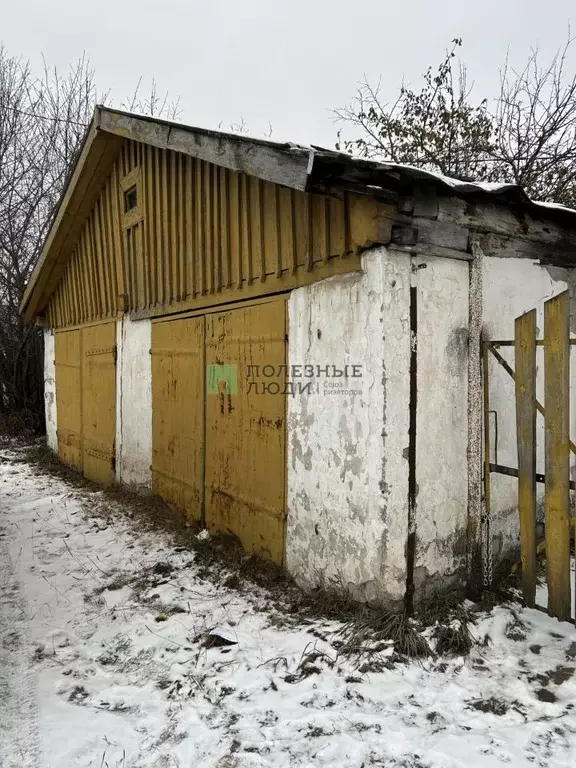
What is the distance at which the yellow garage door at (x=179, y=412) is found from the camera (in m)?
→ 5.93

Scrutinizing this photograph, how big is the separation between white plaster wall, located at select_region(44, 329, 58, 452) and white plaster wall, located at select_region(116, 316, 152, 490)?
403cm

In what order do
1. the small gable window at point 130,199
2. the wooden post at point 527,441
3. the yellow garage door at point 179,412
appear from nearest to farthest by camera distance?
1. the wooden post at point 527,441
2. the yellow garage door at point 179,412
3. the small gable window at point 130,199

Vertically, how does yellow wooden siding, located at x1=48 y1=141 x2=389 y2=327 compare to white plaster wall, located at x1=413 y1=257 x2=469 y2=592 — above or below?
above

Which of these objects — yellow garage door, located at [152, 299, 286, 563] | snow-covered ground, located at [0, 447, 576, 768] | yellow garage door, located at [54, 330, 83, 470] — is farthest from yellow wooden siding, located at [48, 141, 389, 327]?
snow-covered ground, located at [0, 447, 576, 768]

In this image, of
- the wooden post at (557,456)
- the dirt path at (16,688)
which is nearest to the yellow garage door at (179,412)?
the dirt path at (16,688)

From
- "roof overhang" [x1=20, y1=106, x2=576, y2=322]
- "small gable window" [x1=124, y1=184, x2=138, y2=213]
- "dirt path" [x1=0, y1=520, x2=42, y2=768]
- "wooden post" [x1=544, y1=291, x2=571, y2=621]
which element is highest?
"small gable window" [x1=124, y1=184, x2=138, y2=213]

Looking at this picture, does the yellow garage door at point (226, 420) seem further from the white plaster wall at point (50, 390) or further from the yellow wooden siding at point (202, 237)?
the white plaster wall at point (50, 390)

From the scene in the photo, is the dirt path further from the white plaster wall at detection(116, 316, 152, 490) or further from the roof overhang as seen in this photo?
the roof overhang

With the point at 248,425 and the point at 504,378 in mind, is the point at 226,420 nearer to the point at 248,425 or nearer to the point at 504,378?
the point at 248,425

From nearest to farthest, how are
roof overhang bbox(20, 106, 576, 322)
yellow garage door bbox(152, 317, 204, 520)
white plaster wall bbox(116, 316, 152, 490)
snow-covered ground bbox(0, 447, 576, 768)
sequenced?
snow-covered ground bbox(0, 447, 576, 768) → roof overhang bbox(20, 106, 576, 322) → yellow garage door bbox(152, 317, 204, 520) → white plaster wall bbox(116, 316, 152, 490)

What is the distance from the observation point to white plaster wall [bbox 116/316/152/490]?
7230mm

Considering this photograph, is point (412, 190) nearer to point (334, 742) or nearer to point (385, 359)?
point (385, 359)

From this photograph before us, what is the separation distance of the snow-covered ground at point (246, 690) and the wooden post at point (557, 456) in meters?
0.37

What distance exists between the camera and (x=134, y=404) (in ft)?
24.9
